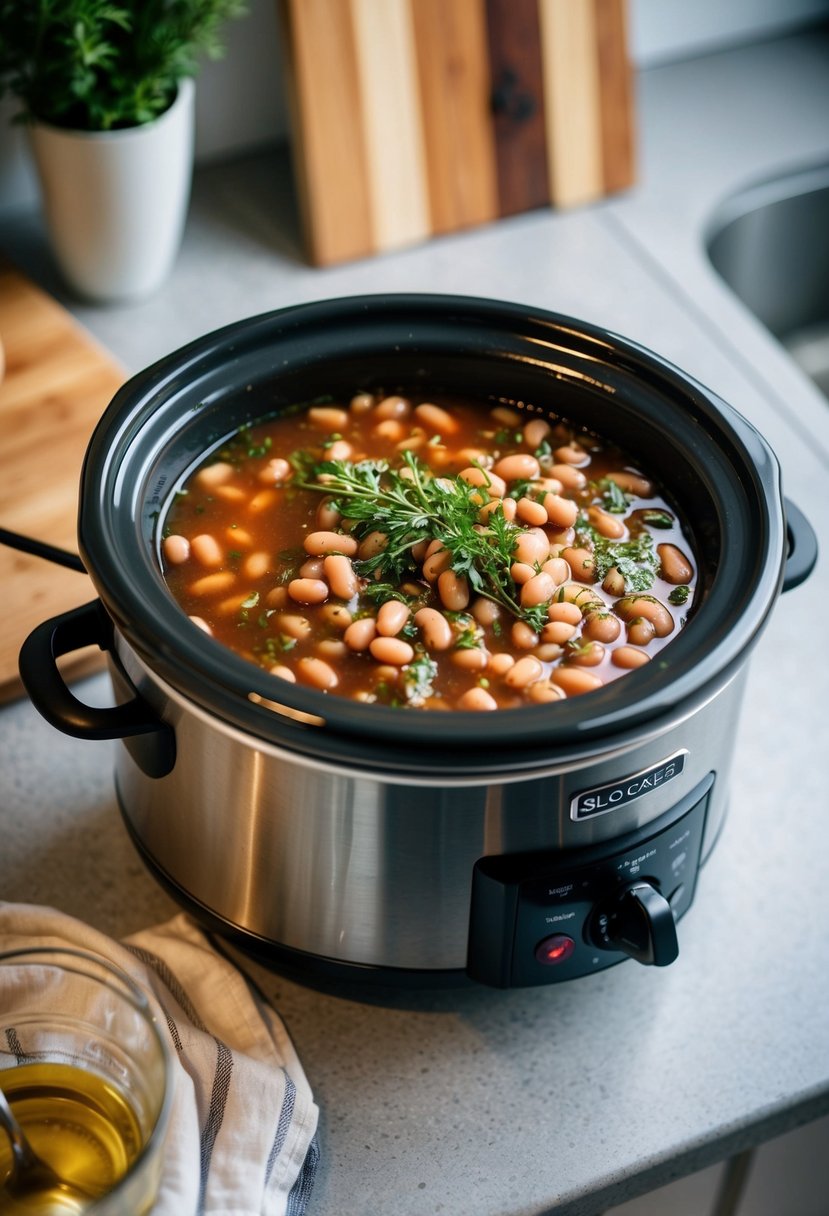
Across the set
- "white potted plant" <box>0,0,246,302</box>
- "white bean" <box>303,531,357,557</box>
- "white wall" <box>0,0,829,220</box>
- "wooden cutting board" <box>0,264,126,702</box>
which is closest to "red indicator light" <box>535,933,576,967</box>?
"white bean" <box>303,531,357,557</box>

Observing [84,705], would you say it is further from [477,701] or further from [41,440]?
[41,440]

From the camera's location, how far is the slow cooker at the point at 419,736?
106cm

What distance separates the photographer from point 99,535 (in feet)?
3.77

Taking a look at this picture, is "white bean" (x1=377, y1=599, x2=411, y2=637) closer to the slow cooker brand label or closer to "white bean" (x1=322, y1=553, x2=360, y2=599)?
→ "white bean" (x1=322, y1=553, x2=360, y2=599)

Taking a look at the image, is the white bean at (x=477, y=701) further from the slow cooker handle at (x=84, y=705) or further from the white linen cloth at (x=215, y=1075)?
the white linen cloth at (x=215, y=1075)

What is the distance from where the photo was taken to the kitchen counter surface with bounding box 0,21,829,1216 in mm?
1245

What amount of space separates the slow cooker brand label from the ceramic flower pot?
1095mm

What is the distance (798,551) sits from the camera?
4.21ft

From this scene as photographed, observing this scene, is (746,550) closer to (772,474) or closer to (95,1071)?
(772,474)

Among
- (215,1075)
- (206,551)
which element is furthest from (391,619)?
(215,1075)

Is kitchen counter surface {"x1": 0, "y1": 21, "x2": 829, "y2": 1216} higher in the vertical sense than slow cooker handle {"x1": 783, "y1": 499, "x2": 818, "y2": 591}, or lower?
lower

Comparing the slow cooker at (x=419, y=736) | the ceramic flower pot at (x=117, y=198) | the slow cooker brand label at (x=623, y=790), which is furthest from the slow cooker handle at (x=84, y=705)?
the ceramic flower pot at (x=117, y=198)

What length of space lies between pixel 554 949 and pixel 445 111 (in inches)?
49.4

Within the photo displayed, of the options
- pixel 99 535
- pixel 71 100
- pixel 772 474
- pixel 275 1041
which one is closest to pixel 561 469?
pixel 772 474
